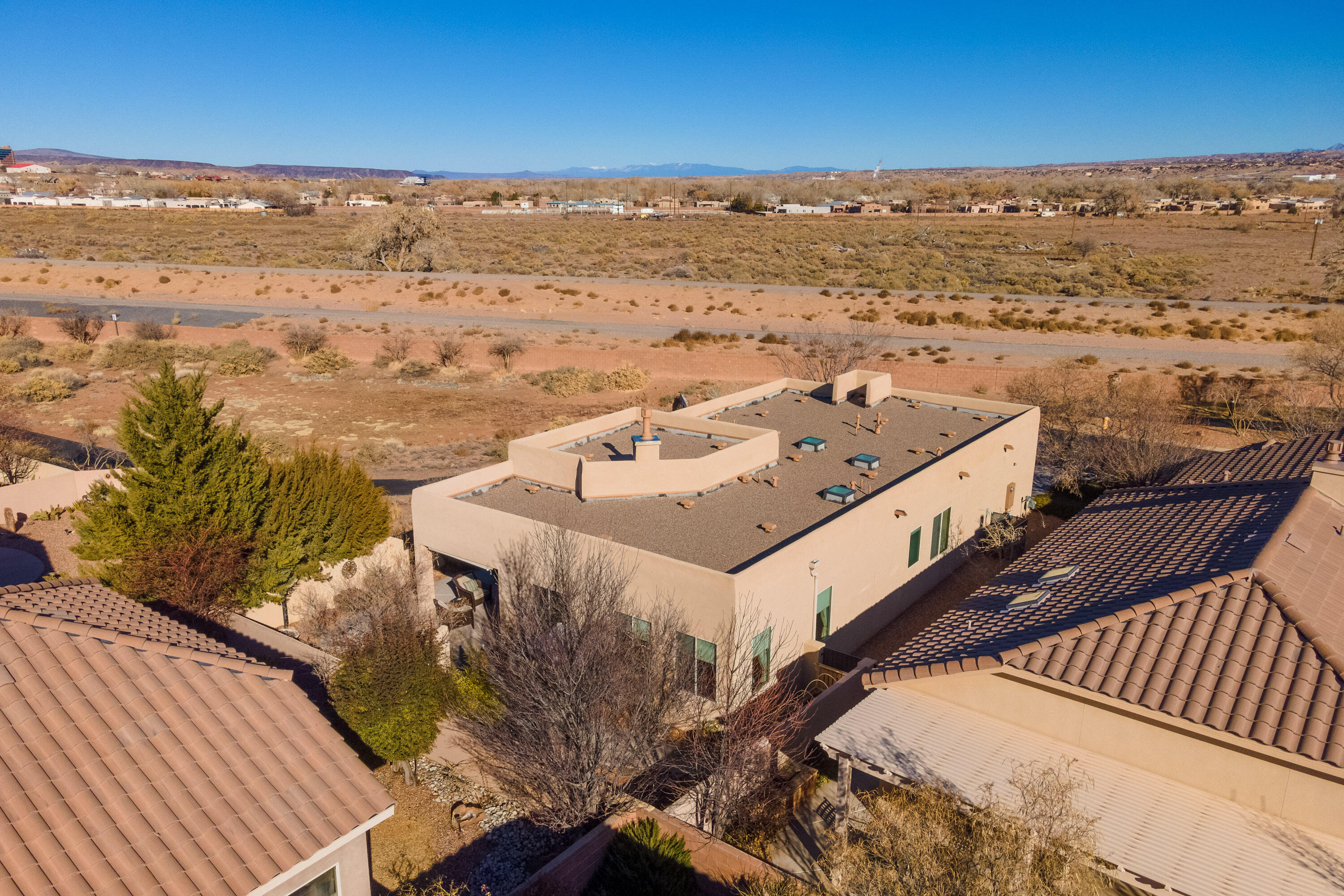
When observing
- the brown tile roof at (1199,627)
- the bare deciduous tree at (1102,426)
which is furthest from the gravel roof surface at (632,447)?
the bare deciduous tree at (1102,426)

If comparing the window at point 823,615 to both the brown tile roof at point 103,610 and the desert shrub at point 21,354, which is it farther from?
the desert shrub at point 21,354

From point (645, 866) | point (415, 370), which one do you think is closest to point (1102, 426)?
point (645, 866)

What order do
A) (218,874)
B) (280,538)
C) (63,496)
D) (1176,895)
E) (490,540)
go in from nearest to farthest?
(218,874)
(1176,895)
(490,540)
(280,538)
(63,496)

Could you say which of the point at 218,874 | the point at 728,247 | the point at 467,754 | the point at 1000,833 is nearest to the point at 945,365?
the point at 467,754

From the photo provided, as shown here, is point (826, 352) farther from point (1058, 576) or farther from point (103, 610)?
point (103, 610)

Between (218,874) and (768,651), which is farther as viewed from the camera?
(768,651)

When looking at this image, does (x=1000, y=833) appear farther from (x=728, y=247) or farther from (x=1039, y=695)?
(x=728, y=247)

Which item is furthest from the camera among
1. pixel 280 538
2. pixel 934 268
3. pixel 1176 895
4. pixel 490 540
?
pixel 934 268
